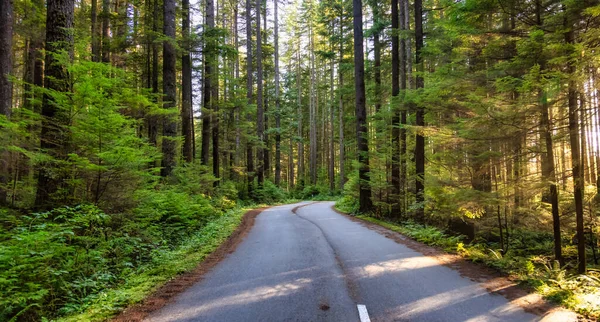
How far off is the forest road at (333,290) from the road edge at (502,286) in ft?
0.65

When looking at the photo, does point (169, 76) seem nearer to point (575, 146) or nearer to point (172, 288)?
point (172, 288)

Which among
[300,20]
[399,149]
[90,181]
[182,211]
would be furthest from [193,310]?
[300,20]

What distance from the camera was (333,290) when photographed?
5.02 meters

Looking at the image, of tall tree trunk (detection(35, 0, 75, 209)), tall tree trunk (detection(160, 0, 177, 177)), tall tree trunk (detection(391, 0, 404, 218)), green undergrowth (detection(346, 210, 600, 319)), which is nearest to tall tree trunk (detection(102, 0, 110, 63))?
tall tree trunk (detection(160, 0, 177, 177))

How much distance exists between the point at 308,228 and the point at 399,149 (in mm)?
6825

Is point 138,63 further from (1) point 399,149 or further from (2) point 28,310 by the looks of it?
(2) point 28,310

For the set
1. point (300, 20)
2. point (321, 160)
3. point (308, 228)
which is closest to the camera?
point (308, 228)

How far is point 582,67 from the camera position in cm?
574

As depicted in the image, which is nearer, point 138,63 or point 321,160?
point 138,63

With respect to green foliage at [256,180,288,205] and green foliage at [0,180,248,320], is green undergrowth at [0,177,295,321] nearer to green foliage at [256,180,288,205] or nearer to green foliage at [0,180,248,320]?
green foliage at [0,180,248,320]

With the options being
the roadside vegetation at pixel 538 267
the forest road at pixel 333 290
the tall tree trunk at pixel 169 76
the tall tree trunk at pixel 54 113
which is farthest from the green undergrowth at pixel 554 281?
the tall tree trunk at pixel 169 76

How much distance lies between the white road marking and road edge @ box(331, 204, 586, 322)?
95.7 inches

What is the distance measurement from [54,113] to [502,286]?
9.46 meters

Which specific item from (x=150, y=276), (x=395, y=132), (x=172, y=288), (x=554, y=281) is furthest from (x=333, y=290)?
(x=395, y=132)
